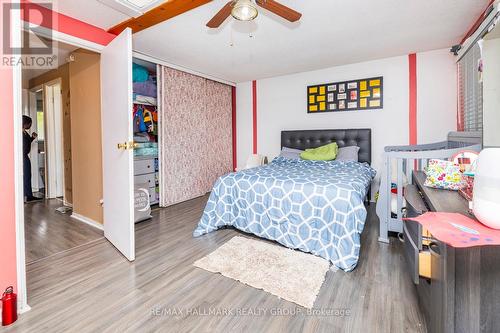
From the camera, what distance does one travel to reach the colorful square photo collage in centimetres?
378

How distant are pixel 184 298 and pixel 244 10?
2.12m

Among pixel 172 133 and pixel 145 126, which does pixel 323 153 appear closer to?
pixel 172 133

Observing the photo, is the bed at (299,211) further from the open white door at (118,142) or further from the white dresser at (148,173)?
the white dresser at (148,173)

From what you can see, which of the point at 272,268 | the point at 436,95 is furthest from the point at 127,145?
the point at 436,95

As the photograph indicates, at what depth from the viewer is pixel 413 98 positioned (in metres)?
3.55

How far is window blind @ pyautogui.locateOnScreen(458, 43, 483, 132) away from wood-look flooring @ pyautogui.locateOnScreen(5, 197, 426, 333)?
1.45m

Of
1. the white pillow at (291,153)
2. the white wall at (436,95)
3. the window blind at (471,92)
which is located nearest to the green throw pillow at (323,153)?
the white pillow at (291,153)

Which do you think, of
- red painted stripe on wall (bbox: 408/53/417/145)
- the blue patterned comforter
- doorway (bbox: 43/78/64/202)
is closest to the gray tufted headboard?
red painted stripe on wall (bbox: 408/53/417/145)

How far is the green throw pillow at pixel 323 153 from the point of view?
3.63m

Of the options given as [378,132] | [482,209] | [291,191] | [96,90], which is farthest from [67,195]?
[378,132]

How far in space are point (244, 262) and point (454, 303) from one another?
4.85ft

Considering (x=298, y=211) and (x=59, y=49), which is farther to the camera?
(x=59, y=49)

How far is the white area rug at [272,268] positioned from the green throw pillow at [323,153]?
70.0 inches

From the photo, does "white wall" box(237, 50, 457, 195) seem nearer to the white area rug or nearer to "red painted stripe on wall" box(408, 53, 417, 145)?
"red painted stripe on wall" box(408, 53, 417, 145)
